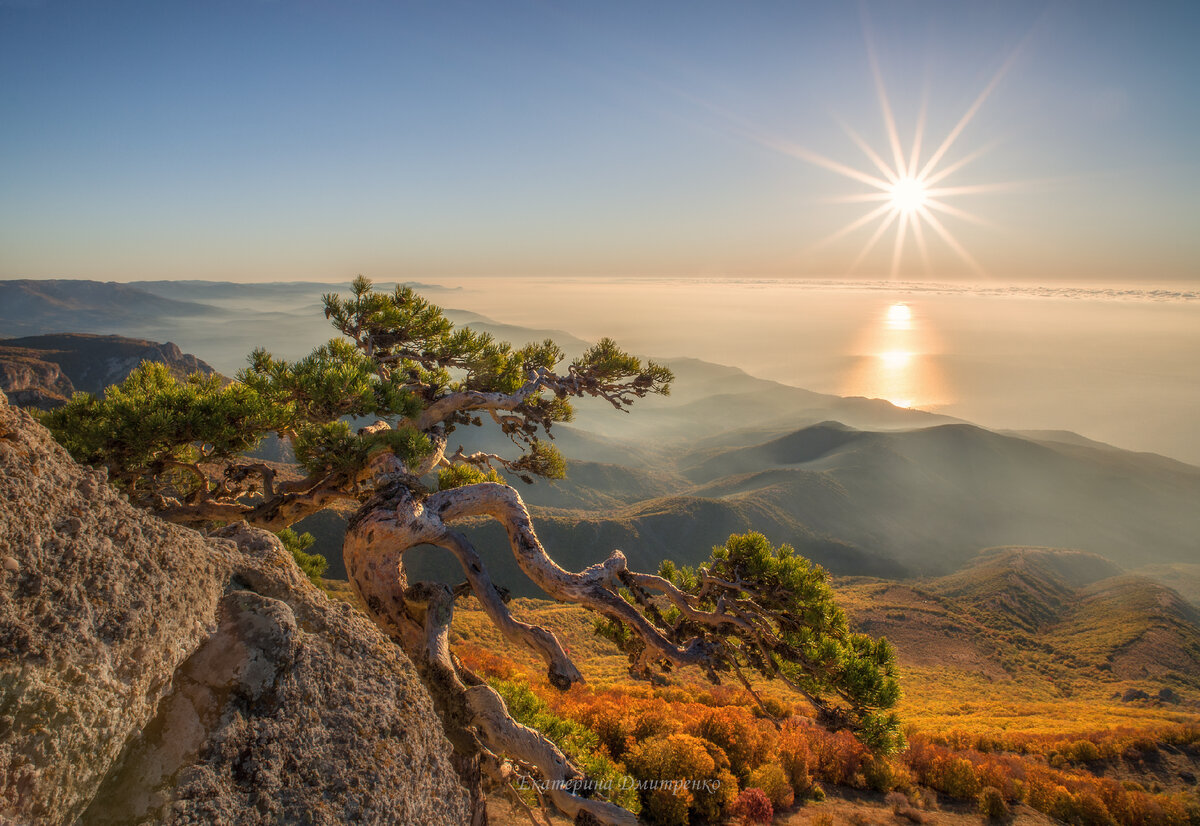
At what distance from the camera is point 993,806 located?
11.3m

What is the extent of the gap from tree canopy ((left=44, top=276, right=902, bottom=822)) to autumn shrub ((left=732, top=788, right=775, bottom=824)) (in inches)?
129

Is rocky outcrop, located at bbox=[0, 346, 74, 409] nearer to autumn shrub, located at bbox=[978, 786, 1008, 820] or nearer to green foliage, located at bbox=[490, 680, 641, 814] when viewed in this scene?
green foliage, located at bbox=[490, 680, 641, 814]

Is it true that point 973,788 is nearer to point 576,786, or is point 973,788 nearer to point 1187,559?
point 576,786

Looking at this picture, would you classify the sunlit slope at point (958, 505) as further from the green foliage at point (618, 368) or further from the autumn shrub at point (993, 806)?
the green foliage at point (618, 368)

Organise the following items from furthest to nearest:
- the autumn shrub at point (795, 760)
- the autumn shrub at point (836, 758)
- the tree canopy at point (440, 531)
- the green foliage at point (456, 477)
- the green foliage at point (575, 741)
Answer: the autumn shrub at point (836, 758)
the autumn shrub at point (795, 760)
the green foliage at point (456, 477)
the green foliage at point (575, 741)
the tree canopy at point (440, 531)

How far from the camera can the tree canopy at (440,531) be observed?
5.22 m

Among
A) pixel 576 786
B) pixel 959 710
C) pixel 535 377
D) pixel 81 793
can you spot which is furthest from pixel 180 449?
pixel 959 710

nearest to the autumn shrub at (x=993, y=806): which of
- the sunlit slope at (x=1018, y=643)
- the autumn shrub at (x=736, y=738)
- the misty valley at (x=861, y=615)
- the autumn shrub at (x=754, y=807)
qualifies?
the misty valley at (x=861, y=615)

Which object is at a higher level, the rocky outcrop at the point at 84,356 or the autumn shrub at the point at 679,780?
the autumn shrub at the point at 679,780

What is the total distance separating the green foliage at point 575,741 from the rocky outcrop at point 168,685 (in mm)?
2702

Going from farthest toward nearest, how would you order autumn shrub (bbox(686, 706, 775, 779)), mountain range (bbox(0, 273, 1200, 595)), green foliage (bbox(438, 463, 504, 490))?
1. mountain range (bbox(0, 273, 1200, 595))
2. autumn shrub (bbox(686, 706, 775, 779))
3. green foliage (bbox(438, 463, 504, 490))

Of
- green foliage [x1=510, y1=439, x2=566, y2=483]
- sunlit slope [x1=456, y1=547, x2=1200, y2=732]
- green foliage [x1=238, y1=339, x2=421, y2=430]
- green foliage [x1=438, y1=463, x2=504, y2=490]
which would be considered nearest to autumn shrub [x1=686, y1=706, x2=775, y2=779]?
green foliage [x1=510, y1=439, x2=566, y2=483]

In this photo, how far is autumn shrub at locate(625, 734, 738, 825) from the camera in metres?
7.93

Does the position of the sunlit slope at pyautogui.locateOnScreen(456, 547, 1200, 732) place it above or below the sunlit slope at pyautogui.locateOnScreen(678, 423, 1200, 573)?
above
